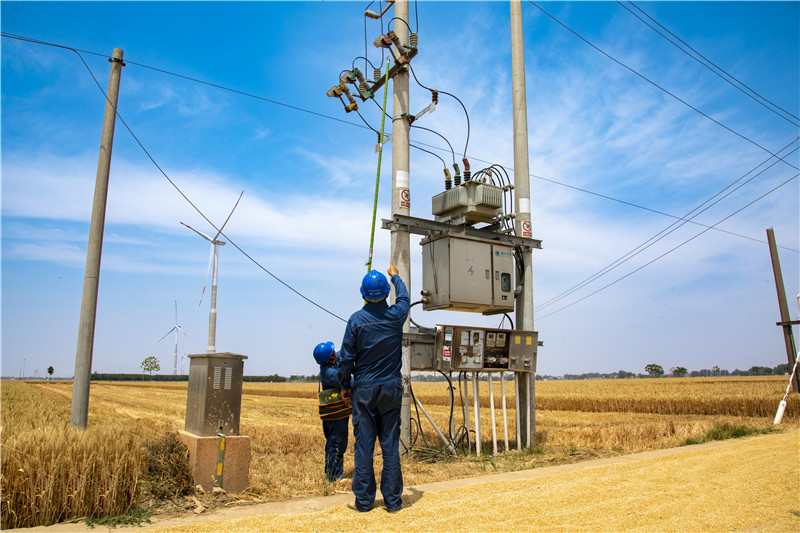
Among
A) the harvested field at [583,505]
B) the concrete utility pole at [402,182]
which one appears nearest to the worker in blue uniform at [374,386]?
the harvested field at [583,505]

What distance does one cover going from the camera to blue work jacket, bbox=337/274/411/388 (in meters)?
5.13

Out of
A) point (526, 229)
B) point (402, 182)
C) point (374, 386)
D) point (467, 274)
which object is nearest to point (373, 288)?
point (374, 386)

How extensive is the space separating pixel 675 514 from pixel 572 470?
226 cm

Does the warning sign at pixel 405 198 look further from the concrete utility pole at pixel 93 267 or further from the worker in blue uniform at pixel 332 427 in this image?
the concrete utility pole at pixel 93 267

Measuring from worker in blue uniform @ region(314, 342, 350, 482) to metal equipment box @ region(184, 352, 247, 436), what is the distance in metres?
1.24

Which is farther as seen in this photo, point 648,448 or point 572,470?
point 648,448

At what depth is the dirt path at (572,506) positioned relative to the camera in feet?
14.4

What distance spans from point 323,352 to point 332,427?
96cm

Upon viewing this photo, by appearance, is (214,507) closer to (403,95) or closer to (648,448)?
(403,95)

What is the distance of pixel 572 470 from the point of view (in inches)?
273

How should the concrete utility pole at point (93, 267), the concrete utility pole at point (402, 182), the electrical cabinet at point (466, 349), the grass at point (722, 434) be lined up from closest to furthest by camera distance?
the concrete utility pole at point (93, 267) < the concrete utility pole at point (402, 182) < the electrical cabinet at point (466, 349) < the grass at point (722, 434)

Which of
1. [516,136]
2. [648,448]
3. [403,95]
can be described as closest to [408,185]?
[403,95]

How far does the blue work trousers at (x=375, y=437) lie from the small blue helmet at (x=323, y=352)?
6.13 feet

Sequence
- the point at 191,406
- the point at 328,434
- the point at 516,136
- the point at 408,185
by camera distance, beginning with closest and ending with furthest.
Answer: the point at 191,406, the point at 328,434, the point at 408,185, the point at 516,136
